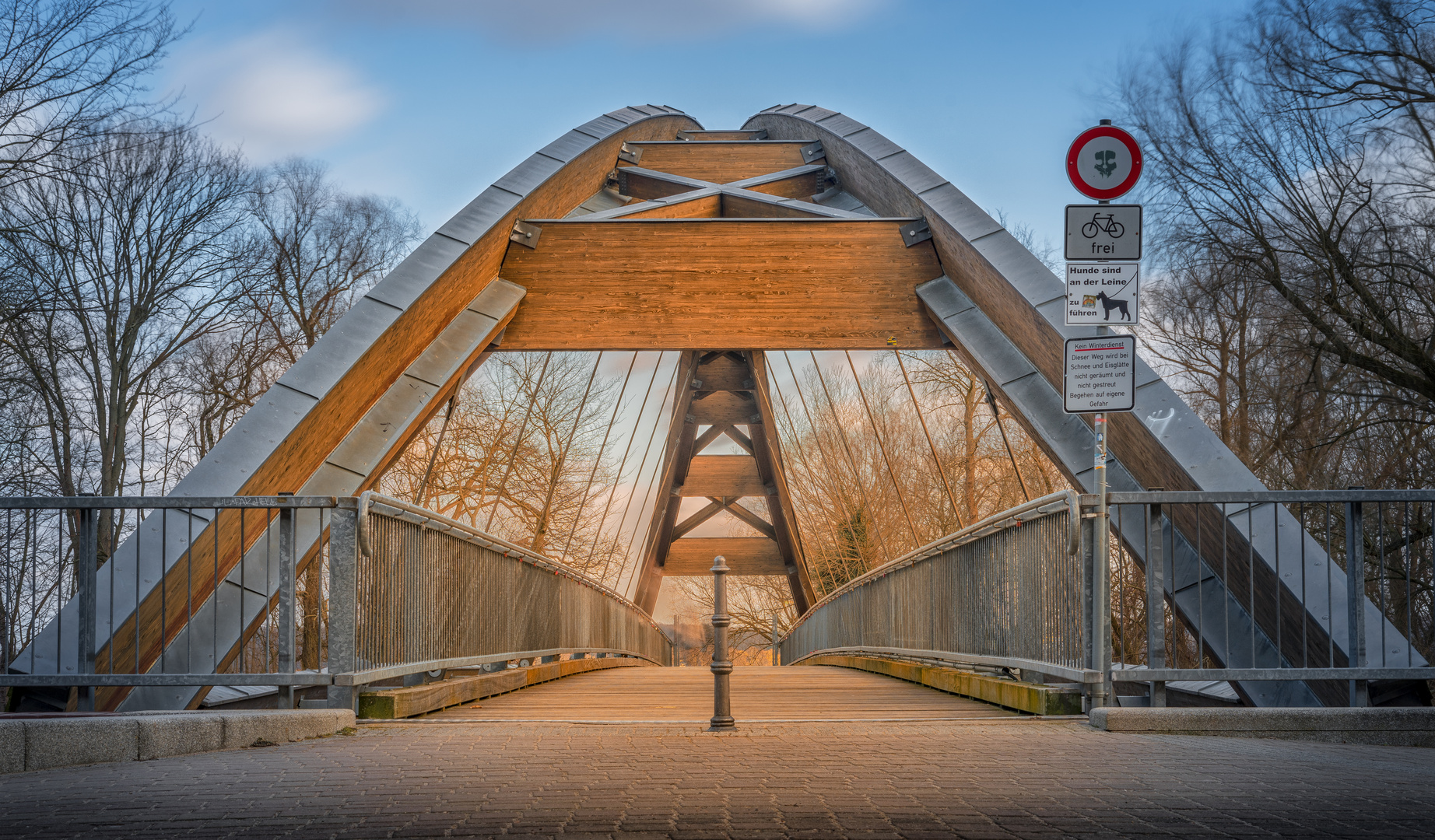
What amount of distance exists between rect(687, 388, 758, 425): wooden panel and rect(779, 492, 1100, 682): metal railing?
66.4ft

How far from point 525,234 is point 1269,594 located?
8054mm

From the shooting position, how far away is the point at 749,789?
13.5 ft

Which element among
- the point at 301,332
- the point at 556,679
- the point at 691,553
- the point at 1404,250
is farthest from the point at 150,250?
the point at 691,553

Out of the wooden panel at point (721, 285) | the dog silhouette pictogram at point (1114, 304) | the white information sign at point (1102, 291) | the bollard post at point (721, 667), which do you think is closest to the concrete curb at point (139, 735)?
the bollard post at point (721, 667)

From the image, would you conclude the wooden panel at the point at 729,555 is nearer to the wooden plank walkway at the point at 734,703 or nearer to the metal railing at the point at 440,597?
the wooden plank walkway at the point at 734,703

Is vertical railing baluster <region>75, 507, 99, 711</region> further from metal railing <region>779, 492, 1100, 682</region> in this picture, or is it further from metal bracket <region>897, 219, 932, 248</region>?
metal bracket <region>897, 219, 932, 248</region>

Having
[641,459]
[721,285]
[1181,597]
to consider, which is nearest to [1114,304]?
[1181,597]

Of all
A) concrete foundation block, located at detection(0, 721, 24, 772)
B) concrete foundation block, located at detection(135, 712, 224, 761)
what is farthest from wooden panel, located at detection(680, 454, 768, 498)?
concrete foundation block, located at detection(0, 721, 24, 772)

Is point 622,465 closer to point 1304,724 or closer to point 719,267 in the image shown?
point 719,267

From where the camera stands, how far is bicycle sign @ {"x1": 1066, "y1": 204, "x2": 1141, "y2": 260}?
6.38 metres

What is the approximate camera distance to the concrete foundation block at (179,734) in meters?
5.04

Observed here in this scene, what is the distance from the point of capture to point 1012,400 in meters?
11.9

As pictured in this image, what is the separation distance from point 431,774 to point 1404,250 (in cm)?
1421

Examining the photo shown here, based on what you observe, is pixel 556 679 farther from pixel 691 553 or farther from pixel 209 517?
pixel 691 553
